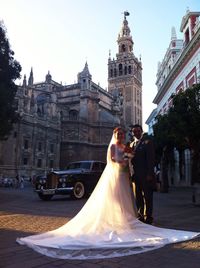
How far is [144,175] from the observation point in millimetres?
6938

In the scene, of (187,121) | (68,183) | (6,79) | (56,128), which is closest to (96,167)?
(68,183)

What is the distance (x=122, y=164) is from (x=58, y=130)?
169ft

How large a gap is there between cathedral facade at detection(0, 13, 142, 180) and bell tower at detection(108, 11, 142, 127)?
0.89 metres

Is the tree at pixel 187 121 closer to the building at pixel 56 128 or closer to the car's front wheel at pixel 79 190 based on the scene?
the car's front wheel at pixel 79 190

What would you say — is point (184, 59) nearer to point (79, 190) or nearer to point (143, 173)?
point (79, 190)

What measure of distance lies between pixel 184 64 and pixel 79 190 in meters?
19.3

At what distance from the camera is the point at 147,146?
691 centimetres

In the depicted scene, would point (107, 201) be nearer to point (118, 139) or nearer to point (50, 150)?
point (118, 139)

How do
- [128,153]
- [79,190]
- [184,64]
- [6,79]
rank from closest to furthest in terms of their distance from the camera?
[128,153]
[79,190]
[6,79]
[184,64]

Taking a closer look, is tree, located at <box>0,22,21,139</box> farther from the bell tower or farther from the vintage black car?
the bell tower

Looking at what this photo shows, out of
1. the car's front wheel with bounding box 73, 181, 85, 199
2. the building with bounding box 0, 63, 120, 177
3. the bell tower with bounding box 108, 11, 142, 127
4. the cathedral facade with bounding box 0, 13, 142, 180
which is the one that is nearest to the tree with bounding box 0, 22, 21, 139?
the car's front wheel with bounding box 73, 181, 85, 199

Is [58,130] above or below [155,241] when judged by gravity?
above

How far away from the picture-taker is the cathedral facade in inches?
1891

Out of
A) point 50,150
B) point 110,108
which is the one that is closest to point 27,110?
point 50,150
